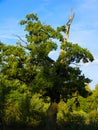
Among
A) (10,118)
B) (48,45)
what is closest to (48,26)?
(48,45)

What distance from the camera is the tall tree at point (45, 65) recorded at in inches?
1227

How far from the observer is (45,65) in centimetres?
3136

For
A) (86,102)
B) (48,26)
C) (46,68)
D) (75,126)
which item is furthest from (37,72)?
(86,102)

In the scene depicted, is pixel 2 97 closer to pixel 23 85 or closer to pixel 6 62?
pixel 23 85

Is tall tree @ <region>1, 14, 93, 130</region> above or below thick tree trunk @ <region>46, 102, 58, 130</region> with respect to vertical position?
above

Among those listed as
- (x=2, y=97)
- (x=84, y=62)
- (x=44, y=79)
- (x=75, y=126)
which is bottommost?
(x=75, y=126)

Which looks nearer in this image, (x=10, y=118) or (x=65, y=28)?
(x=10, y=118)

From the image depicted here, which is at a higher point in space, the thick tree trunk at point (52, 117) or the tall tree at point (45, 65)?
the tall tree at point (45, 65)

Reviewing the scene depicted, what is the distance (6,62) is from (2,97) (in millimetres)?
6394

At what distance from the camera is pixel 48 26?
1297 inches

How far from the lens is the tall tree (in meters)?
31.2

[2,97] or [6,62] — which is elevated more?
[6,62]

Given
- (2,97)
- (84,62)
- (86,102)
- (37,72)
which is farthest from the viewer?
(86,102)

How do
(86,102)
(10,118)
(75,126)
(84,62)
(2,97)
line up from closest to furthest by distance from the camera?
(75,126), (2,97), (10,118), (84,62), (86,102)
